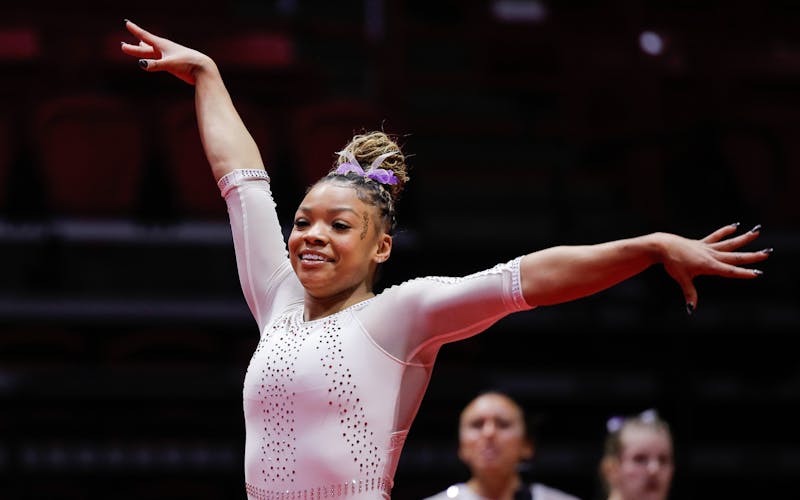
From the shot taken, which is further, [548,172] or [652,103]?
[548,172]

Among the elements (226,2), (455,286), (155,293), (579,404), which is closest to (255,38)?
(226,2)

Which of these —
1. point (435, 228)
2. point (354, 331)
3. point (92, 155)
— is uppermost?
point (92, 155)

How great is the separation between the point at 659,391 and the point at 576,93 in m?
1.96

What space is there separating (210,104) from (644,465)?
2.02m

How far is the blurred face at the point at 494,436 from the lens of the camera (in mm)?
3816

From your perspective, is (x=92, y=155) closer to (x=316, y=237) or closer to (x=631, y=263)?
(x=316, y=237)

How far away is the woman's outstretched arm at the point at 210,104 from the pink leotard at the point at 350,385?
16.5 inches

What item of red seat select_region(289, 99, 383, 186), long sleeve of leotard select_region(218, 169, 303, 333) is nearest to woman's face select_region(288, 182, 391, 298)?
long sleeve of leotard select_region(218, 169, 303, 333)

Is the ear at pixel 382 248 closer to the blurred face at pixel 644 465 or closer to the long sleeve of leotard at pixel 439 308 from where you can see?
the long sleeve of leotard at pixel 439 308

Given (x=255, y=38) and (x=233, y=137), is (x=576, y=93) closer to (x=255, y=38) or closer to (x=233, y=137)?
(x=255, y=38)

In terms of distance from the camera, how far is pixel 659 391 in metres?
4.75

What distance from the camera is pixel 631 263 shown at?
1864 mm

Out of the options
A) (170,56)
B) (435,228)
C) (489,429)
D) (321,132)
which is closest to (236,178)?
(170,56)

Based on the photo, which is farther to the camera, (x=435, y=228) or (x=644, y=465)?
(x=435, y=228)
